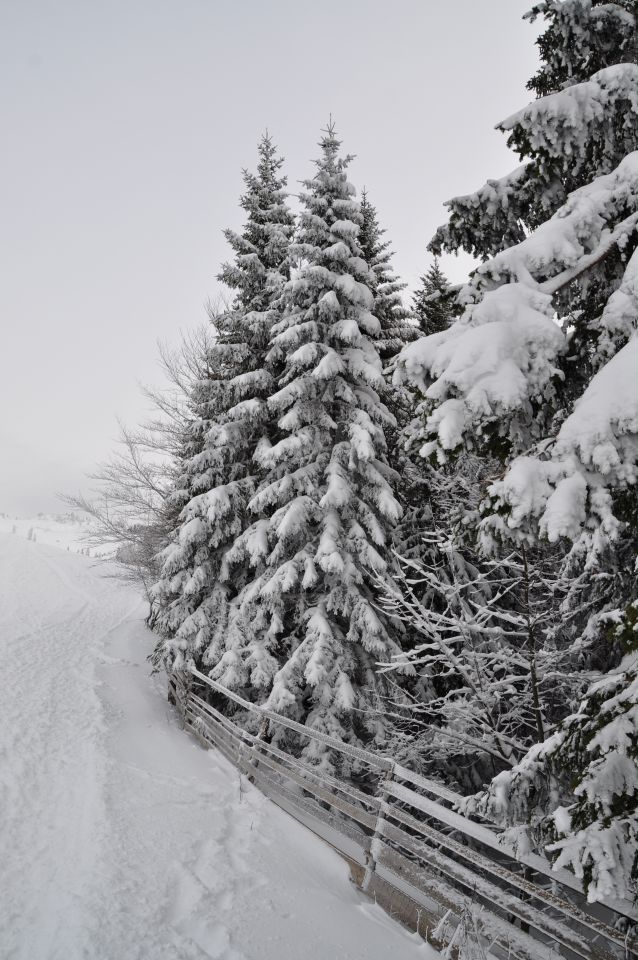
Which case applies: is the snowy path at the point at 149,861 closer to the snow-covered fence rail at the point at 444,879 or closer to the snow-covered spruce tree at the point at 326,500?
the snow-covered fence rail at the point at 444,879

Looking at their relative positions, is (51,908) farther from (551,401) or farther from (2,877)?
(551,401)

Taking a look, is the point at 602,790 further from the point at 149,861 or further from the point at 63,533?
the point at 63,533

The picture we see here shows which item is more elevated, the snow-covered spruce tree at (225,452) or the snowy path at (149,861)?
the snow-covered spruce tree at (225,452)

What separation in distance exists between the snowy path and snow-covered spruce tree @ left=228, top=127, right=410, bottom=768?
2601 millimetres

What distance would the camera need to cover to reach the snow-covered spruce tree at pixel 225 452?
1247cm

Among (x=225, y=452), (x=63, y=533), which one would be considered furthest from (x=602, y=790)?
(x=63, y=533)

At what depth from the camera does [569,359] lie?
13.1ft

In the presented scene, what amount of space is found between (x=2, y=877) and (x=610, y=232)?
274 inches

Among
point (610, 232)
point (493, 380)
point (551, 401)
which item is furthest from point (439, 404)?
point (610, 232)

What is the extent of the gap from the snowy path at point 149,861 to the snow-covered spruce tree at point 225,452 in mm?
2961

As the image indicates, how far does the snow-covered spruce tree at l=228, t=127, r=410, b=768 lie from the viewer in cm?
1027

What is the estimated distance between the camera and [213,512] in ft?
40.2

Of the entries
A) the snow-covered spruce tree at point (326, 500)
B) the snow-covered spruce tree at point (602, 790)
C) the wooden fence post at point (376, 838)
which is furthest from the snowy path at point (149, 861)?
the snow-covered spruce tree at point (326, 500)

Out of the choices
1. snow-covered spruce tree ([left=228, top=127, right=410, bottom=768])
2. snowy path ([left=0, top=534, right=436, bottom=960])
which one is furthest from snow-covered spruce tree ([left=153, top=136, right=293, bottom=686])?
snowy path ([left=0, top=534, right=436, bottom=960])
